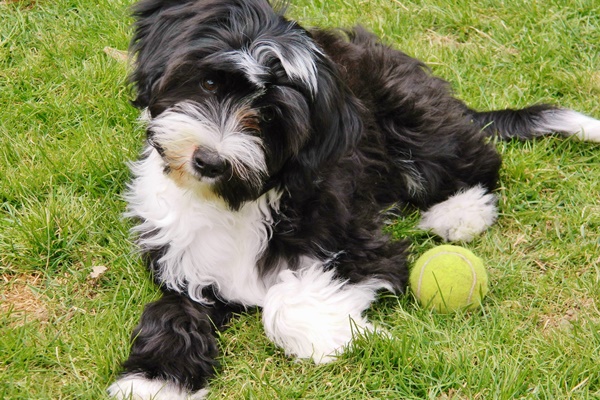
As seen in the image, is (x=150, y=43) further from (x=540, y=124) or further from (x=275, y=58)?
(x=540, y=124)

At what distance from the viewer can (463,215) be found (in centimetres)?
434

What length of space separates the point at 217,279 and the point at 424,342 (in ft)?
3.06

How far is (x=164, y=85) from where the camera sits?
127 inches

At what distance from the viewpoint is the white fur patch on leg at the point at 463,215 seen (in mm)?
4297

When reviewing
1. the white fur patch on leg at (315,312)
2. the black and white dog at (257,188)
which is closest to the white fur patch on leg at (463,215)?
the black and white dog at (257,188)

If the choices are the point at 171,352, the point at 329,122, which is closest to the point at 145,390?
the point at 171,352

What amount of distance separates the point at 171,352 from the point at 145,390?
0.22 metres

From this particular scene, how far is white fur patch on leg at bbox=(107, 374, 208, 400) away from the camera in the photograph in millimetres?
3178

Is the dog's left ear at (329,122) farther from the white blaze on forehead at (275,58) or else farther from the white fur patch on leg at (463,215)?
the white fur patch on leg at (463,215)

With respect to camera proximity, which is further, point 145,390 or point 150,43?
point 150,43

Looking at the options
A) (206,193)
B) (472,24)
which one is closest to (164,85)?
(206,193)

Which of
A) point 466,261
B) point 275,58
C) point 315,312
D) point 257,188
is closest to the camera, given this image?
point 275,58

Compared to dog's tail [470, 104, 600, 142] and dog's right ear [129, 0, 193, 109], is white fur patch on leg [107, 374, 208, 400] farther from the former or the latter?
dog's tail [470, 104, 600, 142]

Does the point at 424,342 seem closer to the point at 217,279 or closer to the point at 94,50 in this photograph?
the point at 217,279
